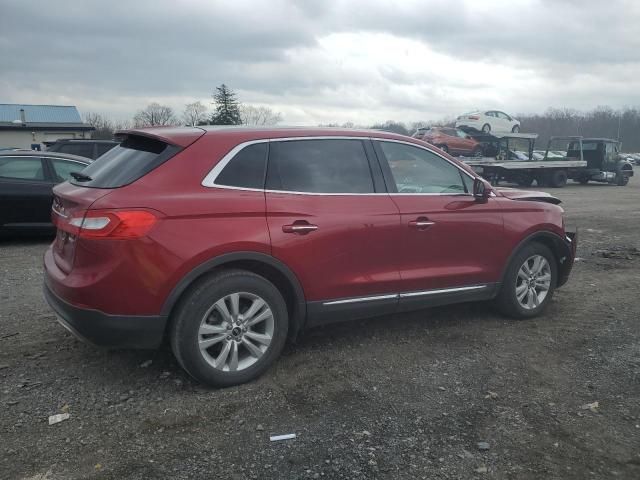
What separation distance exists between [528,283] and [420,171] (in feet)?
5.21

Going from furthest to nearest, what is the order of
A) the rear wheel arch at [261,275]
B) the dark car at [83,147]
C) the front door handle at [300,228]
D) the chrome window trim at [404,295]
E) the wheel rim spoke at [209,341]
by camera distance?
the dark car at [83,147], the chrome window trim at [404,295], the front door handle at [300,228], the wheel rim spoke at [209,341], the rear wheel arch at [261,275]

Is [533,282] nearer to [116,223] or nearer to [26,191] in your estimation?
[116,223]

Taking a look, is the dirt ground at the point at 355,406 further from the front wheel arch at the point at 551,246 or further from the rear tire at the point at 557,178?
the rear tire at the point at 557,178

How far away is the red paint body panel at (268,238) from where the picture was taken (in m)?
3.39

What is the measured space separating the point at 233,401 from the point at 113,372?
100 centimetres

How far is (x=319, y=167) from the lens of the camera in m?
4.14

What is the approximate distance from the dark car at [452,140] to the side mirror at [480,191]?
18517mm

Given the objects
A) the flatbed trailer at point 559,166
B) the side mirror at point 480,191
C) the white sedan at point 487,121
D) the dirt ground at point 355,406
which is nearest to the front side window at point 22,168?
the dirt ground at point 355,406

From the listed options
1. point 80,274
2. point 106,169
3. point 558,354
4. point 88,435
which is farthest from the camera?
point 558,354

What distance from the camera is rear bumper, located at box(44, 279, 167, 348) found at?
342cm

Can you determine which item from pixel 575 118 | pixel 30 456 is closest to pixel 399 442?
pixel 30 456

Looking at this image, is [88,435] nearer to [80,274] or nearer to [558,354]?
[80,274]

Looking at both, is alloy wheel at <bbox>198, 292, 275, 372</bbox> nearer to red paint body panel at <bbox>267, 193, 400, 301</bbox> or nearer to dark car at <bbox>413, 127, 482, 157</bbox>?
red paint body panel at <bbox>267, 193, 400, 301</bbox>

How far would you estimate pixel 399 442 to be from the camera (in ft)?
10.3
